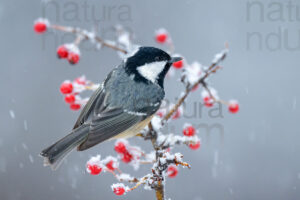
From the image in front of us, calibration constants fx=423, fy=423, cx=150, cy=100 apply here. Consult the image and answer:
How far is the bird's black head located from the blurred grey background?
214 centimetres

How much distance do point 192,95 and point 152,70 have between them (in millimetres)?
2327

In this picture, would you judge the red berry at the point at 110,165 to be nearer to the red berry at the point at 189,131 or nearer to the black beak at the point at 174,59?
the red berry at the point at 189,131

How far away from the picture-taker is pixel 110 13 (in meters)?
4.95

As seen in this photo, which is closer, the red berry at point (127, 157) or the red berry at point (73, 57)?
the red berry at point (127, 157)

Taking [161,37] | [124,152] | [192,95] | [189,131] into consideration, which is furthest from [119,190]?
[192,95]

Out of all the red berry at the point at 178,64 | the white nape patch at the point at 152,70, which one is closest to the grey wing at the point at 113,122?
the white nape patch at the point at 152,70

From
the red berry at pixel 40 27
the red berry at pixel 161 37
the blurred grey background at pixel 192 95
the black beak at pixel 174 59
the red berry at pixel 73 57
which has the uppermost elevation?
the red berry at pixel 40 27

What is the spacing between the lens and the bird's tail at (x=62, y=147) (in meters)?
2.25

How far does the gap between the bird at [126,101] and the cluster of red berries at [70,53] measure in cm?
30

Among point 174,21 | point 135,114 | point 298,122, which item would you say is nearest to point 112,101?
point 135,114

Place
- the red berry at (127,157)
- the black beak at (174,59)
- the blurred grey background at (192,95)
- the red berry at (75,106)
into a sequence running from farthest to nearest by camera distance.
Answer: the blurred grey background at (192,95) < the red berry at (75,106) < the black beak at (174,59) < the red berry at (127,157)

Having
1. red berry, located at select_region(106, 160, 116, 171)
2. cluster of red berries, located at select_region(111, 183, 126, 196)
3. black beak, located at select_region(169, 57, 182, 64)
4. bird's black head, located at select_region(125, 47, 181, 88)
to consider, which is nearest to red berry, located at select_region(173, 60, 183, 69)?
bird's black head, located at select_region(125, 47, 181, 88)

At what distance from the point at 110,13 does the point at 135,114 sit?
8.49 feet

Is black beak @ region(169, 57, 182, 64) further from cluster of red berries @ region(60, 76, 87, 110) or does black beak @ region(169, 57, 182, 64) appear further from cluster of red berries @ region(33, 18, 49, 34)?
cluster of red berries @ region(33, 18, 49, 34)
